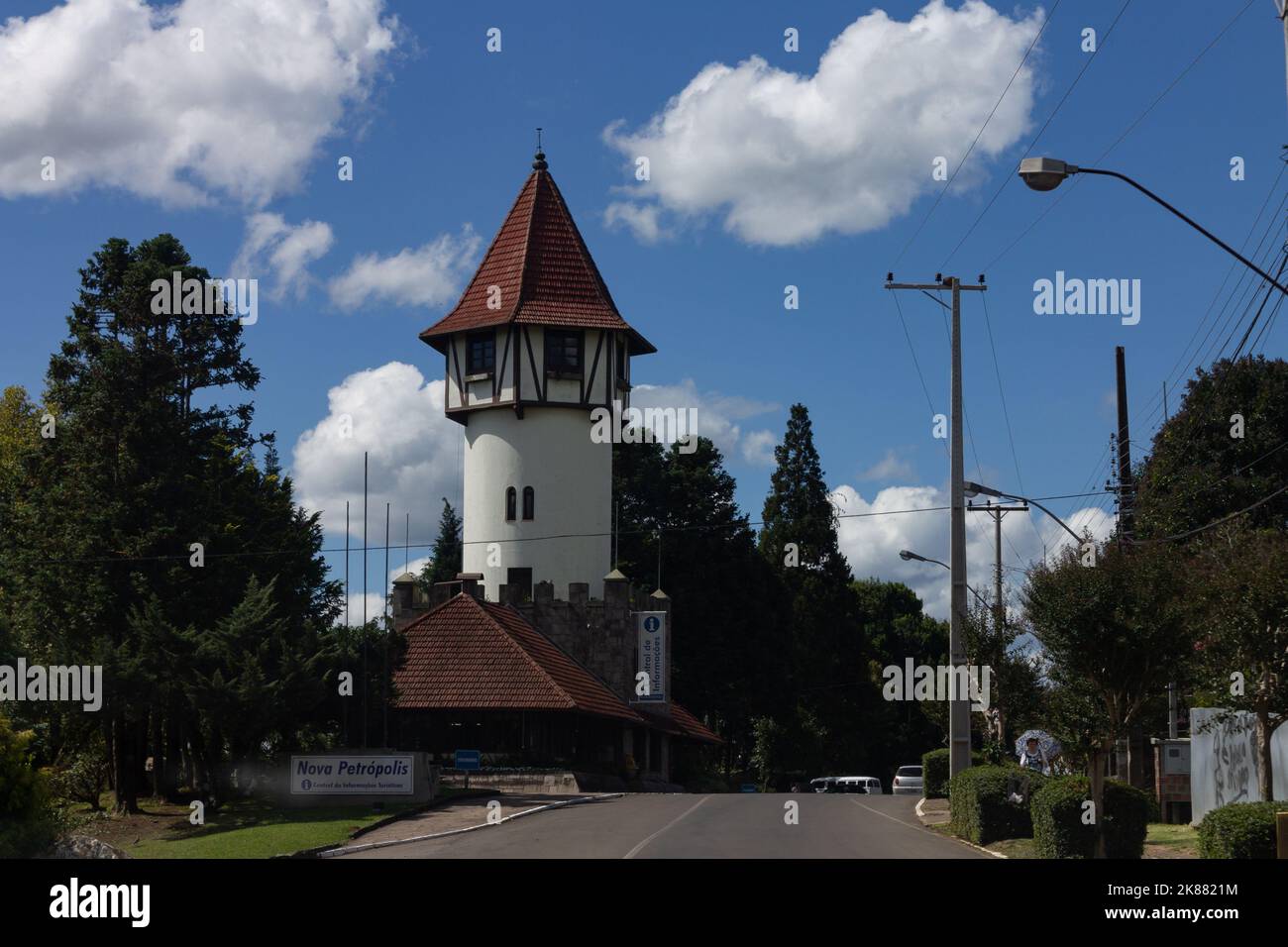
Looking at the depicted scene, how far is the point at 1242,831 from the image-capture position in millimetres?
18531

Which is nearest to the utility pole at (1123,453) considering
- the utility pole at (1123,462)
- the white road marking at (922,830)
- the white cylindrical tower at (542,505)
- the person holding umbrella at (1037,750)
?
the utility pole at (1123,462)

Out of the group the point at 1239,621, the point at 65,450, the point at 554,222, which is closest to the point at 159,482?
the point at 65,450

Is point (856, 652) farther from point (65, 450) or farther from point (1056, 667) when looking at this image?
point (1056, 667)

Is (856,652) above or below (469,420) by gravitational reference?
below

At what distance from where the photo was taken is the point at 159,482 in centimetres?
4172

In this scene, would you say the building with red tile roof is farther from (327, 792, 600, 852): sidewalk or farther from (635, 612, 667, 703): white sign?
(327, 792, 600, 852): sidewalk

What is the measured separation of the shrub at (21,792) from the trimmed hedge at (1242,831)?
17341 millimetres

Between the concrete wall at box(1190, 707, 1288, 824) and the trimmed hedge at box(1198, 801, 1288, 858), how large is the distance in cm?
827

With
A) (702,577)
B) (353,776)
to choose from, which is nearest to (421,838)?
(353,776)

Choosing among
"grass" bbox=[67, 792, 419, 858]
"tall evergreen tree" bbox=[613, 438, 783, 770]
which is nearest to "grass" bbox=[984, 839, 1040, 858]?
"grass" bbox=[67, 792, 419, 858]

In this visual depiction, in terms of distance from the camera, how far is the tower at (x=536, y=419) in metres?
56.9

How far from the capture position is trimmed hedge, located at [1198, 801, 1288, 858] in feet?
60.1

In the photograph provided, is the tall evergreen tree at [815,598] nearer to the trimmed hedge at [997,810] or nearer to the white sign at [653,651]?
the white sign at [653,651]
